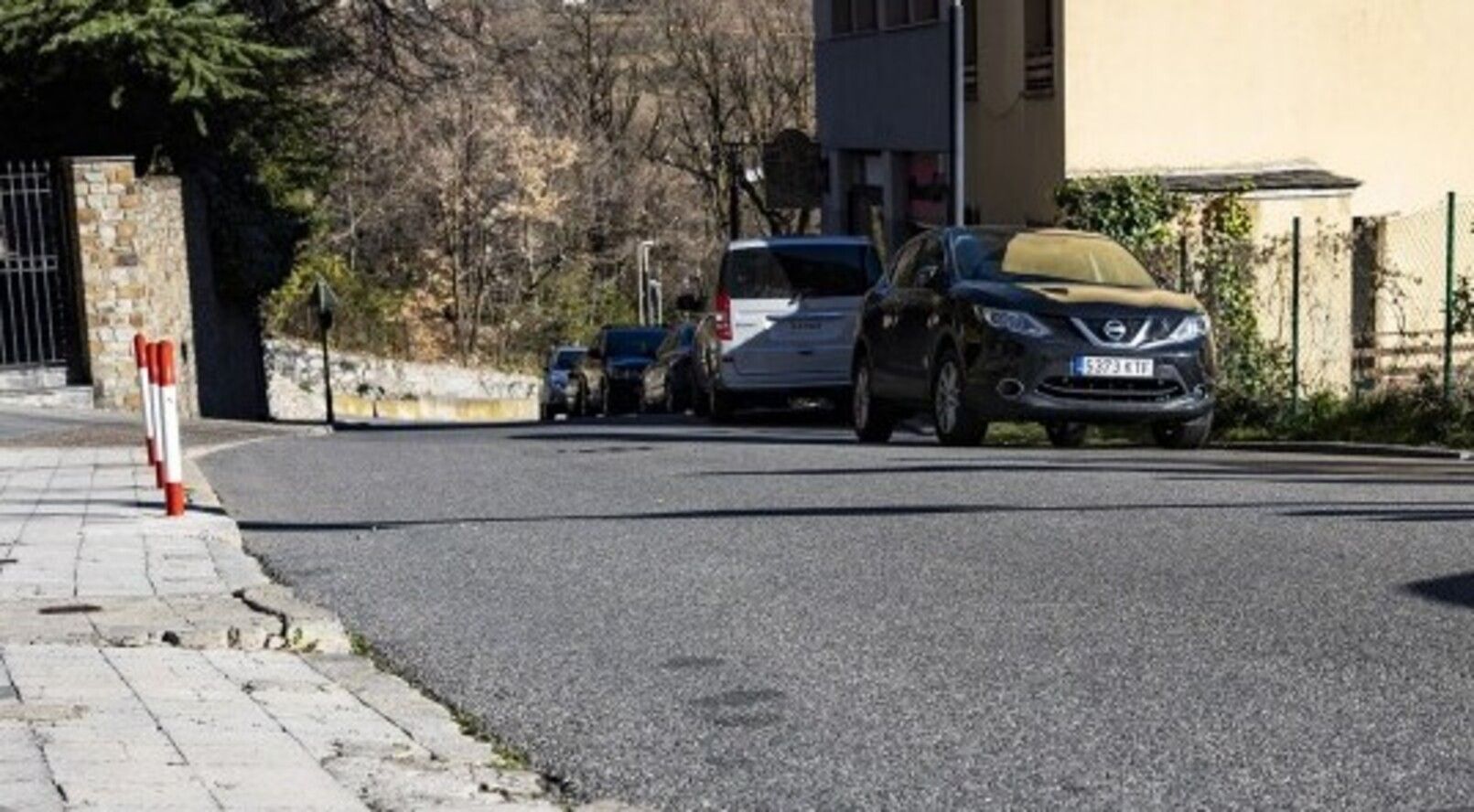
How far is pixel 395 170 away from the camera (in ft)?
206

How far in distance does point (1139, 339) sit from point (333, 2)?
21693 mm

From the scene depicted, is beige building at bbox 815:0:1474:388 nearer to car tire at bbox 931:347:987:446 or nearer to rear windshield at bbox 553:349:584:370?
car tire at bbox 931:347:987:446

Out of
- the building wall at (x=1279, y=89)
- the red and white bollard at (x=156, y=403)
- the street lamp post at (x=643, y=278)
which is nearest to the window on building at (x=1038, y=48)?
the building wall at (x=1279, y=89)

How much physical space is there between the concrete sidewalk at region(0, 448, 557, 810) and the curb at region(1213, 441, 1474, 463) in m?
9.38

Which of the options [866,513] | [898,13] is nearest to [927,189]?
[898,13]

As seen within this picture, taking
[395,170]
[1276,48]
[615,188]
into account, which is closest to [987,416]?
[1276,48]

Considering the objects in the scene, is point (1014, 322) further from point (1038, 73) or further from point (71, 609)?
point (1038, 73)

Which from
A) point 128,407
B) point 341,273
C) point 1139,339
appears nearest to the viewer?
point 1139,339

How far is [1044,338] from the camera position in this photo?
53.2 feet

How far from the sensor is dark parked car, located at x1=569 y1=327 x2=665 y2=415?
41219 millimetres

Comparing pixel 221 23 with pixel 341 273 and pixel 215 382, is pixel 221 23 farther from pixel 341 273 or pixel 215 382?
pixel 341 273

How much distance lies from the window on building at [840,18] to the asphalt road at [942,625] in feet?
83.5

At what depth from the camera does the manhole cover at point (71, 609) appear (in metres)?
8.99

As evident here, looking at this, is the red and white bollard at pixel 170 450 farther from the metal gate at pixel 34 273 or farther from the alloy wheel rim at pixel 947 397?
the metal gate at pixel 34 273
